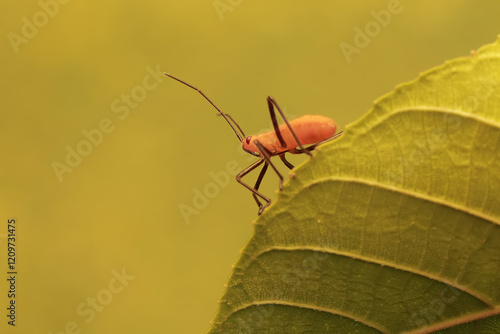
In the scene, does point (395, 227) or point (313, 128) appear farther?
point (313, 128)

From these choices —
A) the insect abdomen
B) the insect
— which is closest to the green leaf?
the insect

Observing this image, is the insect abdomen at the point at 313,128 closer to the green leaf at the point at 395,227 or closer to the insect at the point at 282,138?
the insect at the point at 282,138

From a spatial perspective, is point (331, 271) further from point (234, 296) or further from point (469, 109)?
point (469, 109)

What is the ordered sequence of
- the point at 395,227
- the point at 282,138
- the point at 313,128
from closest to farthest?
the point at 395,227
the point at 313,128
the point at 282,138

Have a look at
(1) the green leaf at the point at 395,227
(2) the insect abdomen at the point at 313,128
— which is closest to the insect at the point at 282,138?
(2) the insect abdomen at the point at 313,128

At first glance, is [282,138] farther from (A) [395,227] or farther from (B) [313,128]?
(A) [395,227]

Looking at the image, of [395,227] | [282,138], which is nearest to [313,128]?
[282,138]

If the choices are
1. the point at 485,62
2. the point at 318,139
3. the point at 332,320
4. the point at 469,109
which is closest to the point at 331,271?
the point at 332,320
